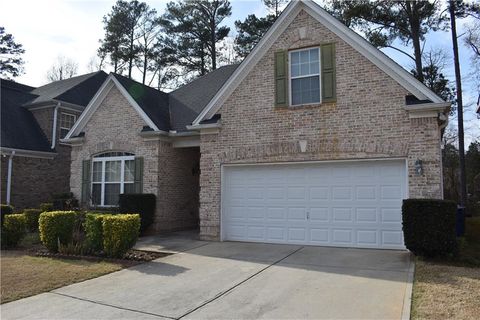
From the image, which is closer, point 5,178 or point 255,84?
point 255,84

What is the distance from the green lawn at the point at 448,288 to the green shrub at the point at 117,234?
654 cm

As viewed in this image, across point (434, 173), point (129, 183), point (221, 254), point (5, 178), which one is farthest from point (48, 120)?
point (434, 173)

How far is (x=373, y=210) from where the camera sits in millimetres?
10555

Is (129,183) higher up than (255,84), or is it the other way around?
(255,84)

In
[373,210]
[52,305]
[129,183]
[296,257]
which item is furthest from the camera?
[129,183]

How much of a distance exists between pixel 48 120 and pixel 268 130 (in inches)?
573

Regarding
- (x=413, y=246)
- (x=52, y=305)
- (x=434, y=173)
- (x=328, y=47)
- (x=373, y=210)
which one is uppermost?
(x=328, y=47)

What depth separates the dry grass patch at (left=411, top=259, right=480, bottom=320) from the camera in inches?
216

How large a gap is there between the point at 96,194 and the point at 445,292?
43.8 feet

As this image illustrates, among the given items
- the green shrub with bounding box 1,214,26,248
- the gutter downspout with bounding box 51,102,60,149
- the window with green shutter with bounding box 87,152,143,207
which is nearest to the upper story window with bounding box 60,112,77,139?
the gutter downspout with bounding box 51,102,60,149

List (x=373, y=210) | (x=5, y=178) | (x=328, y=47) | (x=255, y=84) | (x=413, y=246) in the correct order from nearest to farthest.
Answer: (x=413, y=246) → (x=373, y=210) → (x=328, y=47) → (x=255, y=84) → (x=5, y=178)

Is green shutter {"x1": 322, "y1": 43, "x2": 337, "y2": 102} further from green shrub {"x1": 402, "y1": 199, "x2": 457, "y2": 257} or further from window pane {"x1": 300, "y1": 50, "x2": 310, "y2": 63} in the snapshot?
green shrub {"x1": 402, "y1": 199, "x2": 457, "y2": 257}

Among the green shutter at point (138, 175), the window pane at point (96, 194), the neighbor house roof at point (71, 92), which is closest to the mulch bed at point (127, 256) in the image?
the green shutter at point (138, 175)

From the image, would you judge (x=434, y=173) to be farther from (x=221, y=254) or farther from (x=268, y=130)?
(x=221, y=254)
